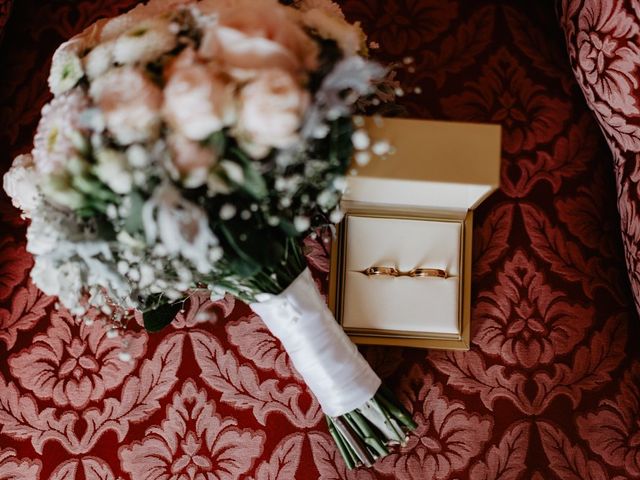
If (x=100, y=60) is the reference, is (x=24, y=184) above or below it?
below

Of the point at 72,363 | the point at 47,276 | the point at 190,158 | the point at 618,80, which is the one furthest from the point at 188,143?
the point at 618,80

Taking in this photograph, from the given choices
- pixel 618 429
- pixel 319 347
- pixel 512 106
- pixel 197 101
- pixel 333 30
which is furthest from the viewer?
pixel 512 106

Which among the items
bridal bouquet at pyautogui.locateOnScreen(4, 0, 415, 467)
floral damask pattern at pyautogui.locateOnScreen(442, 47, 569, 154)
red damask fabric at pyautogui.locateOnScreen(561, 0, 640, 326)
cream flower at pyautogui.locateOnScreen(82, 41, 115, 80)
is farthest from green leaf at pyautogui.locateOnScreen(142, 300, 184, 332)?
red damask fabric at pyautogui.locateOnScreen(561, 0, 640, 326)

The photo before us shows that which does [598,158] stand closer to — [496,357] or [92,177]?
[496,357]

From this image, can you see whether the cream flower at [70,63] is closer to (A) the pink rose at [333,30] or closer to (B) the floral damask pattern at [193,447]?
(A) the pink rose at [333,30]

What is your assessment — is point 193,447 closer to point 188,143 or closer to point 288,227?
point 288,227

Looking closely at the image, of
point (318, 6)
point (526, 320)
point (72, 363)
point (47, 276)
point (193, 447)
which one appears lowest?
point (193, 447)

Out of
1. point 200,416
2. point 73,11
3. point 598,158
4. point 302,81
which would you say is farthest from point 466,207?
point 73,11

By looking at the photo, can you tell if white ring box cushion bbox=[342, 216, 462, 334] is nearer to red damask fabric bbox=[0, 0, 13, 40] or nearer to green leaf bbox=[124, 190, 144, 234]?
green leaf bbox=[124, 190, 144, 234]

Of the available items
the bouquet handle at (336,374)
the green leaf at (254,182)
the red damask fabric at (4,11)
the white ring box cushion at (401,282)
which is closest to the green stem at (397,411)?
the bouquet handle at (336,374)
